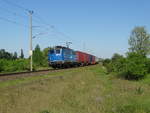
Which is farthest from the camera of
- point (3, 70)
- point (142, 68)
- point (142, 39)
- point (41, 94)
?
point (142, 39)

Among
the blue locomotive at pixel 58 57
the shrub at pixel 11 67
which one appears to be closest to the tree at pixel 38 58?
the shrub at pixel 11 67

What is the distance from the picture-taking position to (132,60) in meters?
26.3

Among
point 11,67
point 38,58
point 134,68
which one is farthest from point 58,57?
point 38,58

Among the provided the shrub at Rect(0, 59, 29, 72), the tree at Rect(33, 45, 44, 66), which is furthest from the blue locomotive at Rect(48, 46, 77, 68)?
the tree at Rect(33, 45, 44, 66)

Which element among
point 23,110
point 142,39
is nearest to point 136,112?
point 23,110

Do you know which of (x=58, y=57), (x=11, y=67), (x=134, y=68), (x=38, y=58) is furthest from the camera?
(x=38, y=58)

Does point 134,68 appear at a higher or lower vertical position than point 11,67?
lower

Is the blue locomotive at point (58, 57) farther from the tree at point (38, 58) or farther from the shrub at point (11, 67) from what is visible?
the tree at point (38, 58)

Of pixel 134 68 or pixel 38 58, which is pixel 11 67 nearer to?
pixel 134 68

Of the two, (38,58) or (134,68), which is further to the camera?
(38,58)

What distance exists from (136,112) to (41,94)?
540 centimetres

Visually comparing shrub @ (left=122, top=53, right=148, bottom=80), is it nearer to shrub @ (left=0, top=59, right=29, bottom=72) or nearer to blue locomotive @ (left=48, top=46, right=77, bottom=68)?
blue locomotive @ (left=48, top=46, right=77, bottom=68)

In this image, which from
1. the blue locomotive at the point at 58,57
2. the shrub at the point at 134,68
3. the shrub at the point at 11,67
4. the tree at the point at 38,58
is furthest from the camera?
the tree at the point at 38,58

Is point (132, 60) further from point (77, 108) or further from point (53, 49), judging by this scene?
point (77, 108)
